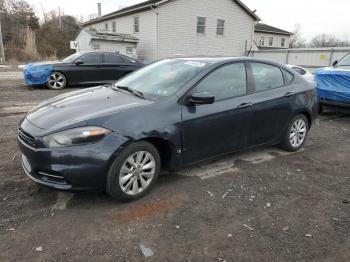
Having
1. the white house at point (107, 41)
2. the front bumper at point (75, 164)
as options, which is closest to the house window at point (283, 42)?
the white house at point (107, 41)

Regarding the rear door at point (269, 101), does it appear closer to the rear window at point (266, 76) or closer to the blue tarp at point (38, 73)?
the rear window at point (266, 76)

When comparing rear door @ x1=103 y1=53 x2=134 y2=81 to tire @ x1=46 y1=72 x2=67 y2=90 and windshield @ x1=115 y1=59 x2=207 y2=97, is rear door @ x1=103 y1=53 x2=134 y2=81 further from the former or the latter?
windshield @ x1=115 y1=59 x2=207 y2=97

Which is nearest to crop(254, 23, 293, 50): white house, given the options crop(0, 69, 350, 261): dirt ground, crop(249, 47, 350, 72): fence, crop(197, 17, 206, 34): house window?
crop(197, 17, 206, 34): house window

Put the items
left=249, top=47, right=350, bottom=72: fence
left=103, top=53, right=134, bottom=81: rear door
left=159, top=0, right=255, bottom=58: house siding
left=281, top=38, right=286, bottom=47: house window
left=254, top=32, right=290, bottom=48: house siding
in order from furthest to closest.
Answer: left=281, top=38, right=286, bottom=47: house window, left=254, top=32, right=290, bottom=48: house siding, left=159, top=0, right=255, bottom=58: house siding, left=249, top=47, right=350, bottom=72: fence, left=103, top=53, right=134, bottom=81: rear door

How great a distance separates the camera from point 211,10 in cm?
2578

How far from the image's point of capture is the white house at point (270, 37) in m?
41.2

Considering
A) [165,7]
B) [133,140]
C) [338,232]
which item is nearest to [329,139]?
[338,232]

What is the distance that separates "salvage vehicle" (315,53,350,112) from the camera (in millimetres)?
7867

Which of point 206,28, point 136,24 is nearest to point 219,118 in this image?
point 206,28

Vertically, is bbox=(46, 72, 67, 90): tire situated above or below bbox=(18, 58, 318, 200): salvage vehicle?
below

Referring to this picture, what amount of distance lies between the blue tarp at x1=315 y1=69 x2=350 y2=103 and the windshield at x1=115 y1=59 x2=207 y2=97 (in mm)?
5146

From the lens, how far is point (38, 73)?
11125 millimetres

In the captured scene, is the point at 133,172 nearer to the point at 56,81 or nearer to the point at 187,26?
the point at 56,81

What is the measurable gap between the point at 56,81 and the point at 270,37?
3659cm
